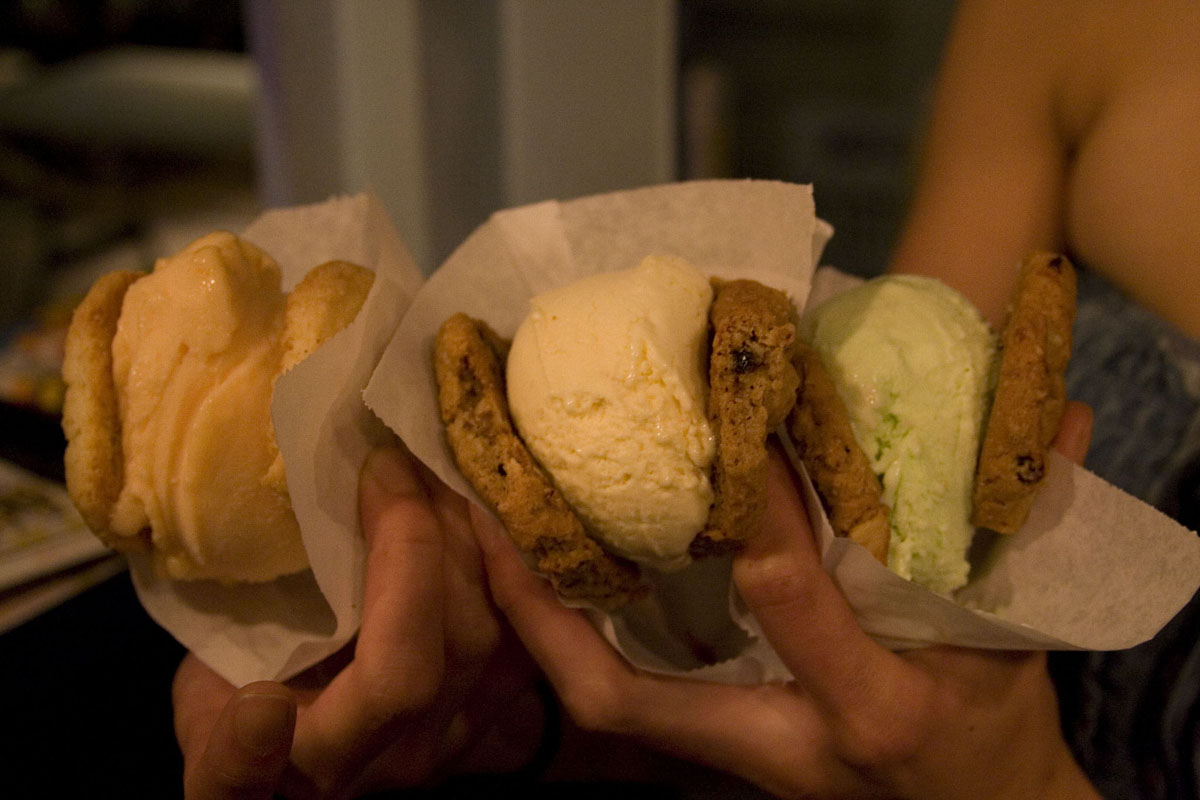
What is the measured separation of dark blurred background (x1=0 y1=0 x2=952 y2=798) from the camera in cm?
110

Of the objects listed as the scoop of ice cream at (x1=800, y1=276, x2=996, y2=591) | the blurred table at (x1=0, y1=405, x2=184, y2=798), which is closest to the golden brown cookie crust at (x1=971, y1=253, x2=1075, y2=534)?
the scoop of ice cream at (x1=800, y1=276, x2=996, y2=591)

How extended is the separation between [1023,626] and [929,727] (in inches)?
5.1

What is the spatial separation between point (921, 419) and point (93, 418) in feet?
2.61

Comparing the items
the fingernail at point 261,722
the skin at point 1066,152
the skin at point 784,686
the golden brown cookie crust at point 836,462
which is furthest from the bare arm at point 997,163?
the fingernail at point 261,722

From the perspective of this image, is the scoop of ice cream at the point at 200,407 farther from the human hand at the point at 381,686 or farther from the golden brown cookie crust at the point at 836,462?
the golden brown cookie crust at the point at 836,462

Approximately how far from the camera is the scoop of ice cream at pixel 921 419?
720 millimetres

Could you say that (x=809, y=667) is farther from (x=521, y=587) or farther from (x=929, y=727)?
(x=521, y=587)

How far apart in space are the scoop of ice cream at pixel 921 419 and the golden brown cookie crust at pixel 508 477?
27cm

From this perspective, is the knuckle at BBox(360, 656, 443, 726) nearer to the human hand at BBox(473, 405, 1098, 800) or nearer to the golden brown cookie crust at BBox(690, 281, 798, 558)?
the human hand at BBox(473, 405, 1098, 800)

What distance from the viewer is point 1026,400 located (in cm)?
68

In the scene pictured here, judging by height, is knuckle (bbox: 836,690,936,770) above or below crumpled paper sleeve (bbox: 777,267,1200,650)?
below

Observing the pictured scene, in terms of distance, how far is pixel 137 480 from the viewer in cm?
71

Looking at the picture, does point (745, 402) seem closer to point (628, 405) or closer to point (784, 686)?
point (628, 405)

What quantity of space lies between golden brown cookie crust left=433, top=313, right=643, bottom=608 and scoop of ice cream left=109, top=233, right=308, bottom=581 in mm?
180
